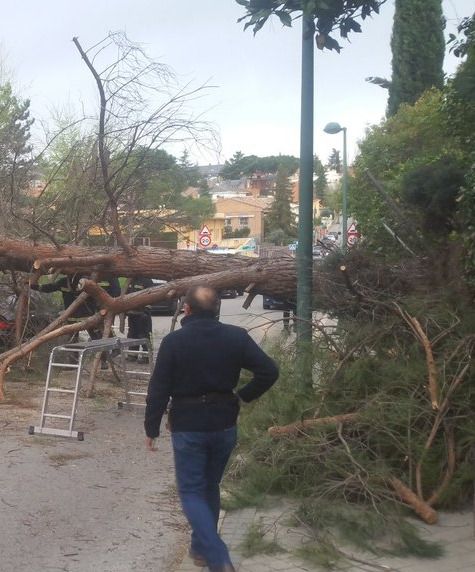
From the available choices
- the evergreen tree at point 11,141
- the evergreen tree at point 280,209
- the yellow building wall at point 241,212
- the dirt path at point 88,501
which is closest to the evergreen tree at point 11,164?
the evergreen tree at point 11,141

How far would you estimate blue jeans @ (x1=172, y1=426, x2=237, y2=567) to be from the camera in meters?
Result: 4.39

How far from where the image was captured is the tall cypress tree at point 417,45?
2627 cm

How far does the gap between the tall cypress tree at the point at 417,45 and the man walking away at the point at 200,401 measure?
2337 cm

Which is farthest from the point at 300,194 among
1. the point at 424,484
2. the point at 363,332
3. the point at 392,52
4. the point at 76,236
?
the point at 392,52

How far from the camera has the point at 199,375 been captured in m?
4.46

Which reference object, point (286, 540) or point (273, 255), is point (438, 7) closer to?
point (273, 255)

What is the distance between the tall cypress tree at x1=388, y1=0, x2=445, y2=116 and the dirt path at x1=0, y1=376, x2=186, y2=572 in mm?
20345

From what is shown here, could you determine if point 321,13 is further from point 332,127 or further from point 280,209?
point 280,209

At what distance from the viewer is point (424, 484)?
19.0 feet

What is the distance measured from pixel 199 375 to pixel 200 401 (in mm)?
146

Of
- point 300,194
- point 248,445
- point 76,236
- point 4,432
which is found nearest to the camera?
point 248,445

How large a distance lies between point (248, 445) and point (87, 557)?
189cm

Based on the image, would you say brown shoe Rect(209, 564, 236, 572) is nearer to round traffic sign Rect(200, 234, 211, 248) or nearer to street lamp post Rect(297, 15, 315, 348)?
street lamp post Rect(297, 15, 315, 348)

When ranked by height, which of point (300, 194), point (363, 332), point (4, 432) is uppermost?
point (300, 194)
